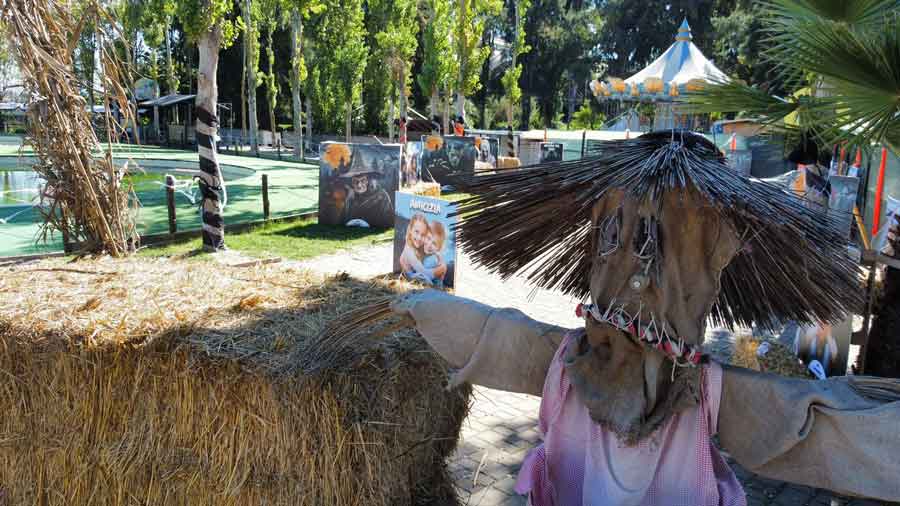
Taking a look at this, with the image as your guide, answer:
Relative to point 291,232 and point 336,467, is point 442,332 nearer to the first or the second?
point 336,467

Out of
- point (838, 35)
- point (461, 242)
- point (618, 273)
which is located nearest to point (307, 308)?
point (461, 242)

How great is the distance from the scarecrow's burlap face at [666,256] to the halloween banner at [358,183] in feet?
37.4

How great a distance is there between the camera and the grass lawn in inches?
432

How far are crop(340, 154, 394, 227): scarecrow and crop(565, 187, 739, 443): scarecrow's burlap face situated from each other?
37.9 ft

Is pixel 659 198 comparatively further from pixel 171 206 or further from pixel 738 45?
pixel 738 45

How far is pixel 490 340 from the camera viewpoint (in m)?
2.31

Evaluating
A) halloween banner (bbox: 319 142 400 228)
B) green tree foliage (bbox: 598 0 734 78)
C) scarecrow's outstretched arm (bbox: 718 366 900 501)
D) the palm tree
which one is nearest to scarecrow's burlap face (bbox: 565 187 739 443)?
scarecrow's outstretched arm (bbox: 718 366 900 501)

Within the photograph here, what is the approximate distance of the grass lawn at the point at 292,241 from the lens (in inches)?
432

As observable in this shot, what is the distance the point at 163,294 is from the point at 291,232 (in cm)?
967

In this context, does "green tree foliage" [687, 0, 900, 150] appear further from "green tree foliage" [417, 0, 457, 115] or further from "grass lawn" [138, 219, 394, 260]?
"green tree foliage" [417, 0, 457, 115]

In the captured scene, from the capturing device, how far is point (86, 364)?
9.99 ft

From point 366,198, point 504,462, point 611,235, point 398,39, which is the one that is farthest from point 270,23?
point 611,235

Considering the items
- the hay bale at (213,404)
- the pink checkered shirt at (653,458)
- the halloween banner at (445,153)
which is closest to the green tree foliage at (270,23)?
the halloween banner at (445,153)

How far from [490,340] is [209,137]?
30.9 feet
